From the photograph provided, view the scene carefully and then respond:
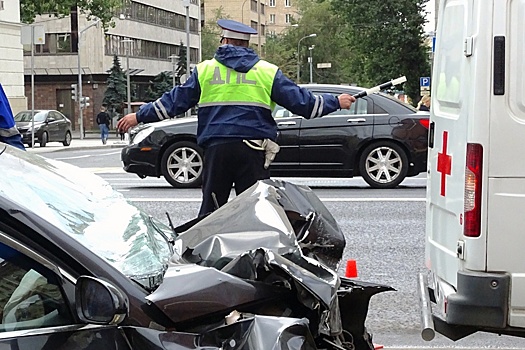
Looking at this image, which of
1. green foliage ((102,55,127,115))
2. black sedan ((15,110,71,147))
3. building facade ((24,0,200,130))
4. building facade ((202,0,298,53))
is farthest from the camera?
building facade ((202,0,298,53))

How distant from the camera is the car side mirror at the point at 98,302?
256 centimetres

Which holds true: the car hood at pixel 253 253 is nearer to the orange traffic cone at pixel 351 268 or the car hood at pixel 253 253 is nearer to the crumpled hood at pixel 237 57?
the crumpled hood at pixel 237 57

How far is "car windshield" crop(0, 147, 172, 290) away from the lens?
9.60ft

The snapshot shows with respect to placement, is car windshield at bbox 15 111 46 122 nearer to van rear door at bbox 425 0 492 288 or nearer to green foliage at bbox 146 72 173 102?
van rear door at bbox 425 0 492 288

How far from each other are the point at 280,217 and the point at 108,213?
762mm

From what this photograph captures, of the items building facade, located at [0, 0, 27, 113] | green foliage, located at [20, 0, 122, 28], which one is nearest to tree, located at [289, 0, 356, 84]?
green foliage, located at [20, 0, 122, 28]

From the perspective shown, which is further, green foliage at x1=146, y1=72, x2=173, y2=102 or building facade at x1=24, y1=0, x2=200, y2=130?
green foliage at x1=146, y1=72, x2=173, y2=102

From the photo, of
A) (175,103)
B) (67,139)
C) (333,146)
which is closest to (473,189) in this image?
(175,103)

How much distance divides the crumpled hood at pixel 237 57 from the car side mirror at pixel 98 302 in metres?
3.57

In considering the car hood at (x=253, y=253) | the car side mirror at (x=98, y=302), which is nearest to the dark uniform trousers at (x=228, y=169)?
the car hood at (x=253, y=253)

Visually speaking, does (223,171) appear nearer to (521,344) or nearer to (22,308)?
(521,344)

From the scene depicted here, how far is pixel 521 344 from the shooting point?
5.55 m

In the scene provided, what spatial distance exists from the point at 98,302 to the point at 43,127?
32214 millimetres

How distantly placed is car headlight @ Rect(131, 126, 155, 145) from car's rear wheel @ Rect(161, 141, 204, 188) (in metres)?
0.38
